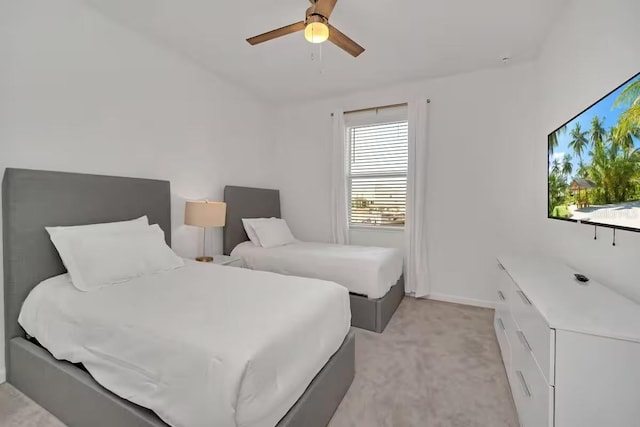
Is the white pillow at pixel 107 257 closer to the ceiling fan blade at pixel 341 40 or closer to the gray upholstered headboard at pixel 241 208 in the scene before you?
the gray upholstered headboard at pixel 241 208

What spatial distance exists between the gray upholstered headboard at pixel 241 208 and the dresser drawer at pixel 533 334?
9.10 feet

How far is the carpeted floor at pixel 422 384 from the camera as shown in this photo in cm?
150

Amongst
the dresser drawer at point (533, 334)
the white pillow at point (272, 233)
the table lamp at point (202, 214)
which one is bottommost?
the dresser drawer at point (533, 334)

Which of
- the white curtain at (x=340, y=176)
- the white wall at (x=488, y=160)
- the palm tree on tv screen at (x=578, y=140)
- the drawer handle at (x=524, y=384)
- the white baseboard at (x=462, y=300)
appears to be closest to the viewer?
the drawer handle at (x=524, y=384)

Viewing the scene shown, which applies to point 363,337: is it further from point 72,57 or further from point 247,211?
point 72,57

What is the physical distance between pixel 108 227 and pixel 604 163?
2999 mm

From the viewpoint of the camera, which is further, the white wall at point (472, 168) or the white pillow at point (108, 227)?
the white wall at point (472, 168)

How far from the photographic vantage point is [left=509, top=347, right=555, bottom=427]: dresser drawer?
3.54ft

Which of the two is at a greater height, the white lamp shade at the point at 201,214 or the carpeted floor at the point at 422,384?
the white lamp shade at the point at 201,214

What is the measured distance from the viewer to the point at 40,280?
1795 millimetres

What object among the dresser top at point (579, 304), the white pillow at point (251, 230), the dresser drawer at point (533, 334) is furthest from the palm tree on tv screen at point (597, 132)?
the white pillow at point (251, 230)

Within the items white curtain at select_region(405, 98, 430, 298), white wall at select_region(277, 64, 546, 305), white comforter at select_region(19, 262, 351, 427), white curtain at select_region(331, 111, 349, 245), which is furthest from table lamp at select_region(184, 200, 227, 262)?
white curtain at select_region(405, 98, 430, 298)

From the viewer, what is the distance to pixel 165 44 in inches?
103

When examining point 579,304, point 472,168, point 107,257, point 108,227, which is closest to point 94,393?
point 107,257
